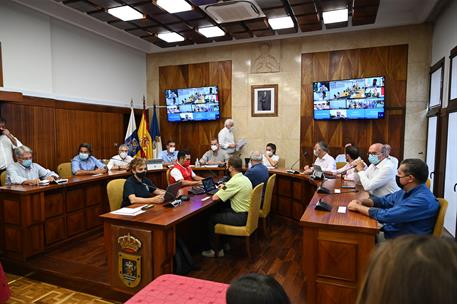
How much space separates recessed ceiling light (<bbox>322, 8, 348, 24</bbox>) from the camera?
5177 millimetres

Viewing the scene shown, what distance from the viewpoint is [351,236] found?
7.75ft

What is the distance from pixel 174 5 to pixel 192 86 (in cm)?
313

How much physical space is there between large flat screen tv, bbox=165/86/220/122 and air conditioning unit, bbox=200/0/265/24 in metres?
2.37

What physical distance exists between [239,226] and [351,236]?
151cm

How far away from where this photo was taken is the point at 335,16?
537cm

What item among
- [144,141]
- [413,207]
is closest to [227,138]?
[144,141]

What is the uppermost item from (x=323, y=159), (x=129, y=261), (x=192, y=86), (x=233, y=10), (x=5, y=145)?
(x=233, y=10)

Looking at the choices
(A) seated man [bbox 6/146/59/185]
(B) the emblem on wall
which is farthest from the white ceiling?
(B) the emblem on wall

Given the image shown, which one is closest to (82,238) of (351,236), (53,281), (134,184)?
(53,281)

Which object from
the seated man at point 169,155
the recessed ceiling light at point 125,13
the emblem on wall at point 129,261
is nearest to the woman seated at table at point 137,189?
the emblem on wall at point 129,261

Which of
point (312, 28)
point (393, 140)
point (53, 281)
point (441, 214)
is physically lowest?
point (53, 281)

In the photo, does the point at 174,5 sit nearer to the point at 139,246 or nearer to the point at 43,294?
the point at 139,246

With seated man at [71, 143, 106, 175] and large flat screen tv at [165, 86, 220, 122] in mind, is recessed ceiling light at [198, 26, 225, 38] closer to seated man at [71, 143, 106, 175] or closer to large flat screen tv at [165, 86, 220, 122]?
large flat screen tv at [165, 86, 220, 122]

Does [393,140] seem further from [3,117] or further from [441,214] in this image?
[3,117]
